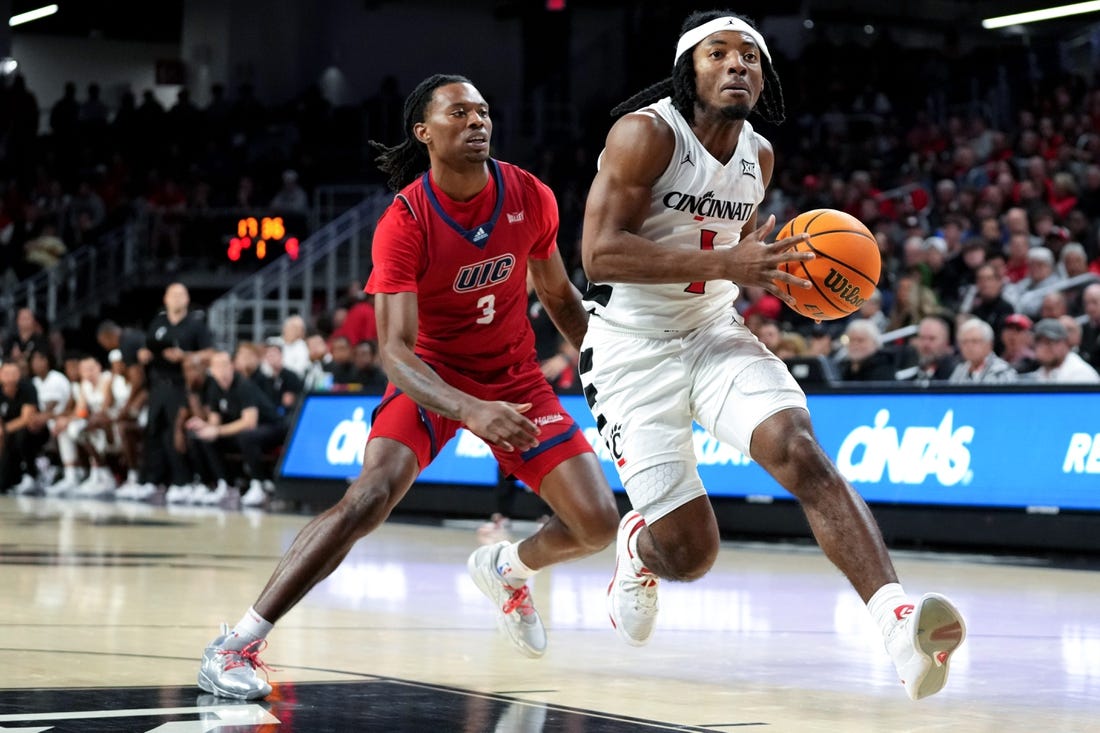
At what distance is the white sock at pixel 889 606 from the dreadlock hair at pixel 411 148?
2.46 m

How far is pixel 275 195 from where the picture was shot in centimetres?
2642

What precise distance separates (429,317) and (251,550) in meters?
5.43

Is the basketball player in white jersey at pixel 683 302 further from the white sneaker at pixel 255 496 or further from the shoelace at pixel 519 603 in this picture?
the white sneaker at pixel 255 496

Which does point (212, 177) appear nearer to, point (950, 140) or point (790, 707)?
point (950, 140)

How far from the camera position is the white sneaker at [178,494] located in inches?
674

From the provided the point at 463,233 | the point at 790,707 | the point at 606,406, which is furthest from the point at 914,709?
the point at 463,233

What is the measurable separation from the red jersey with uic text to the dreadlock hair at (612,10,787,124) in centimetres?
51

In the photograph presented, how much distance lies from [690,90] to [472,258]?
1006mm

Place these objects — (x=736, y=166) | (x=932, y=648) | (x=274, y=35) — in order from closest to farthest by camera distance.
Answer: (x=932, y=648)
(x=736, y=166)
(x=274, y=35)

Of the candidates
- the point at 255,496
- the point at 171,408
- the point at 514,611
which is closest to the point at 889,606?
the point at 514,611

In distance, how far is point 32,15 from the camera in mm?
27203

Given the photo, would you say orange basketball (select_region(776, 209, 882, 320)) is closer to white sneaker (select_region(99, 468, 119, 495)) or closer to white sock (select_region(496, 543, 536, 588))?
white sock (select_region(496, 543, 536, 588))

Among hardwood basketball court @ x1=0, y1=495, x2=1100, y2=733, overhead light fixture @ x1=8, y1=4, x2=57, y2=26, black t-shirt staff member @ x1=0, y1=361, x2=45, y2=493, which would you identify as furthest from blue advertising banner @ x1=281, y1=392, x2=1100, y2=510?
overhead light fixture @ x1=8, y1=4, x2=57, y2=26

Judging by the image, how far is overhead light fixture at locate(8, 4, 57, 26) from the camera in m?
26.9
